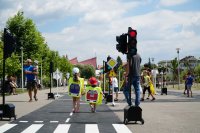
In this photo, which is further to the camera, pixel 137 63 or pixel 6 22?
pixel 6 22

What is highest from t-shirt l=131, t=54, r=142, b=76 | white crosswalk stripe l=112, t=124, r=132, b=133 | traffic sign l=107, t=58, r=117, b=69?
traffic sign l=107, t=58, r=117, b=69

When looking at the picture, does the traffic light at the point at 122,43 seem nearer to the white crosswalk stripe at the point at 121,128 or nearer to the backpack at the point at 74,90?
the white crosswalk stripe at the point at 121,128

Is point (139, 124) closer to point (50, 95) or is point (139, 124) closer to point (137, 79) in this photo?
point (137, 79)

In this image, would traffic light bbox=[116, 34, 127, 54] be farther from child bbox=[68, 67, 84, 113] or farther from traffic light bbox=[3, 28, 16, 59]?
traffic light bbox=[3, 28, 16, 59]

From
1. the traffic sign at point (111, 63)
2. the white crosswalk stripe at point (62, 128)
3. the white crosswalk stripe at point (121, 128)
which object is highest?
the traffic sign at point (111, 63)

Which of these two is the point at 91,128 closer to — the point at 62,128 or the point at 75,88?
the point at 62,128

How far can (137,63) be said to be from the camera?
45.8ft

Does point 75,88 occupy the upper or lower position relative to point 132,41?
lower

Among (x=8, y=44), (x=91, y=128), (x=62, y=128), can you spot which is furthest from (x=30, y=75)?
(x=91, y=128)

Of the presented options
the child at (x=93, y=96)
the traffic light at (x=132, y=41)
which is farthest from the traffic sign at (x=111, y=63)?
the traffic light at (x=132, y=41)

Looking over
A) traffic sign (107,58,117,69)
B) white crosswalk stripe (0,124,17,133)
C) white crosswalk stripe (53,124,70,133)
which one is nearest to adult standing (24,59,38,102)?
traffic sign (107,58,117,69)

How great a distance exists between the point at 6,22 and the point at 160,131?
58669 millimetres

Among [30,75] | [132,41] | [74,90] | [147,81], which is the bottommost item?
[74,90]

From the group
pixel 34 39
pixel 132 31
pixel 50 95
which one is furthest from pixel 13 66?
pixel 132 31
